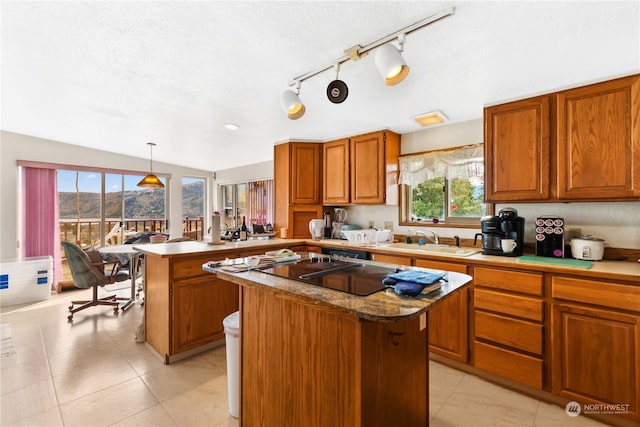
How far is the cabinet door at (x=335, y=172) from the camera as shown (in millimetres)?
3512

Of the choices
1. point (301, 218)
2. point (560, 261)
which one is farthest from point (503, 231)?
point (301, 218)

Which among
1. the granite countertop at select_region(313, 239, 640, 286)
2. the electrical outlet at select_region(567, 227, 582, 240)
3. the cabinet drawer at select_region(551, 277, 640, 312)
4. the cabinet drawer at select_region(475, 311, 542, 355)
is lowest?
the cabinet drawer at select_region(475, 311, 542, 355)

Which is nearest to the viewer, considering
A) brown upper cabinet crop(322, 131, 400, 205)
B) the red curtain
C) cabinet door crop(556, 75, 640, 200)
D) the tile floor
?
the tile floor

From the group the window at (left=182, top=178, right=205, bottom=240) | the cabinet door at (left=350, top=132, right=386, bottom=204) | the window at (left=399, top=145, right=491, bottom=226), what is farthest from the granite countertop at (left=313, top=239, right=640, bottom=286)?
the window at (left=182, top=178, right=205, bottom=240)

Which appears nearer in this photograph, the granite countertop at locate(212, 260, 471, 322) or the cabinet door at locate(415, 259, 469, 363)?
the granite countertop at locate(212, 260, 471, 322)

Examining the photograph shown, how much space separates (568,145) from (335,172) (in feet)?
7.35

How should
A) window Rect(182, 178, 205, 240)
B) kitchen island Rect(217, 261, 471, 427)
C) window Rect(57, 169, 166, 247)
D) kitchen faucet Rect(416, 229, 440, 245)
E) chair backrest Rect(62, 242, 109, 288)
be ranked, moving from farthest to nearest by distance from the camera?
window Rect(182, 178, 205, 240) → window Rect(57, 169, 166, 247) → chair backrest Rect(62, 242, 109, 288) → kitchen faucet Rect(416, 229, 440, 245) → kitchen island Rect(217, 261, 471, 427)

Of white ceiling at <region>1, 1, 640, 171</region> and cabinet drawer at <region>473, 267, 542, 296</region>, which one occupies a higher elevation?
white ceiling at <region>1, 1, 640, 171</region>

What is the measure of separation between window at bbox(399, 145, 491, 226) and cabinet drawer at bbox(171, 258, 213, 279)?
2.25 meters

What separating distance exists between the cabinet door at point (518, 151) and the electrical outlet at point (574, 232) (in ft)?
1.35

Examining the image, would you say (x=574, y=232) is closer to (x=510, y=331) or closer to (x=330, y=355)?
(x=510, y=331)

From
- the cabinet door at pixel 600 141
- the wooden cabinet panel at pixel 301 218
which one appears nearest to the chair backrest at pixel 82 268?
the wooden cabinet panel at pixel 301 218

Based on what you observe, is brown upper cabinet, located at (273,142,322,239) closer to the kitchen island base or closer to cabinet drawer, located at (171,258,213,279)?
cabinet drawer, located at (171,258,213,279)

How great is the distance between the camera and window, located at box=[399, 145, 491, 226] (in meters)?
2.83
